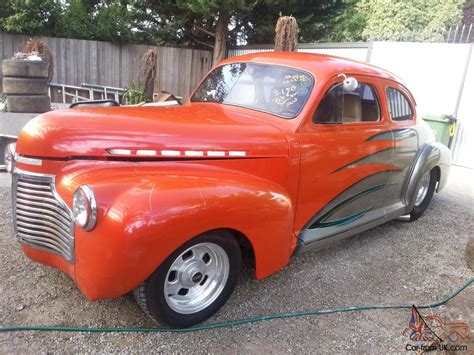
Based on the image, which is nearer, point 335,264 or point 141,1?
point 335,264

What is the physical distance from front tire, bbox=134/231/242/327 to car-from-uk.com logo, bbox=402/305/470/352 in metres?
1.40

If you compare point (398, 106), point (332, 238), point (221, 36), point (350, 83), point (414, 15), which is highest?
point (414, 15)

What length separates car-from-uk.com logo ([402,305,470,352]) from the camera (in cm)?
282

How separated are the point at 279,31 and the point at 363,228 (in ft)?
15.0

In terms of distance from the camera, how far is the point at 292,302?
10.6 feet

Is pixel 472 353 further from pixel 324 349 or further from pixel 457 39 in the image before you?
pixel 457 39

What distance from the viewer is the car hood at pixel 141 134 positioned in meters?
2.64

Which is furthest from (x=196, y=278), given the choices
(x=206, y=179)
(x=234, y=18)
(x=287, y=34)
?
(x=234, y=18)

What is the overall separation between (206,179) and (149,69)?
625 cm

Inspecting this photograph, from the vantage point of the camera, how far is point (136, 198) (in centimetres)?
232

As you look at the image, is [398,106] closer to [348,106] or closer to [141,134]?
[348,106]

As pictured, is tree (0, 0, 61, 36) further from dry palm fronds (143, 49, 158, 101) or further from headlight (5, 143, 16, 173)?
headlight (5, 143, 16, 173)

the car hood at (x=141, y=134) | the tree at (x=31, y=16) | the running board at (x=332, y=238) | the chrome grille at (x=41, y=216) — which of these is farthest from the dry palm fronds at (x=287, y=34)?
the tree at (x=31, y=16)

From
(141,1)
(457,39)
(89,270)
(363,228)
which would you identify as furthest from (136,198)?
(141,1)
